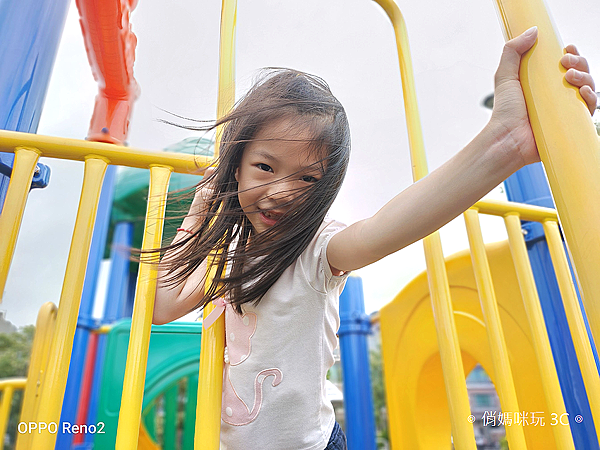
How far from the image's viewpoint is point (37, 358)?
1222 millimetres

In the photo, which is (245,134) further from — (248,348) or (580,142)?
(580,142)

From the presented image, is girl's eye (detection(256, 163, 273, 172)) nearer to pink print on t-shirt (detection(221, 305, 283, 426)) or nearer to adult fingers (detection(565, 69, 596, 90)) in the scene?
pink print on t-shirt (detection(221, 305, 283, 426))

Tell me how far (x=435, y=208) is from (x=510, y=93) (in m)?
0.14

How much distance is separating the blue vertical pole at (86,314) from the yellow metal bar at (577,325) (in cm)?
180

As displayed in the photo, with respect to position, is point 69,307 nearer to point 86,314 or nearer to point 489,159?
point 489,159

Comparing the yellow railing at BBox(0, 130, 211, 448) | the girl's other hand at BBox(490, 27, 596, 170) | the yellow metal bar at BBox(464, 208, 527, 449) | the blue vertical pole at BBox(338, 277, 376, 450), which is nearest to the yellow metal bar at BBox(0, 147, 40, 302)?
the yellow railing at BBox(0, 130, 211, 448)

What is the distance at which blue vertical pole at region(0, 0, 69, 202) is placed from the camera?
894 mm

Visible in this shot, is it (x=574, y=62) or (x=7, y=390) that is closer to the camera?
(x=574, y=62)

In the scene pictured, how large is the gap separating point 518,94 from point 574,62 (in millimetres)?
56

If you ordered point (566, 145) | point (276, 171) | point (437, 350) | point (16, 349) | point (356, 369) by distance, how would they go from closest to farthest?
1. point (566, 145)
2. point (276, 171)
3. point (16, 349)
4. point (437, 350)
5. point (356, 369)

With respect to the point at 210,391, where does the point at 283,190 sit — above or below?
above

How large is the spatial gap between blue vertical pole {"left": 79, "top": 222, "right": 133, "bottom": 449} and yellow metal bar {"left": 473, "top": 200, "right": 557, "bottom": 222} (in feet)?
5.65

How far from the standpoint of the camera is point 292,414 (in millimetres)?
651

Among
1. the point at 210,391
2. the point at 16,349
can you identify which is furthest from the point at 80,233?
the point at 16,349
